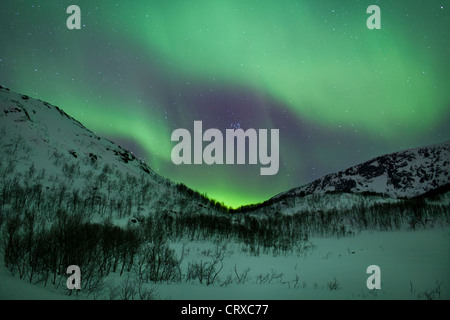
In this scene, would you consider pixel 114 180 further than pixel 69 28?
Yes

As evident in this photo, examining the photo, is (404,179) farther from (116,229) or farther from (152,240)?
(116,229)

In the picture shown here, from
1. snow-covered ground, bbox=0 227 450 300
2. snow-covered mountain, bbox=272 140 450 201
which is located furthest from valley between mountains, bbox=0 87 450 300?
snow-covered mountain, bbox=272 140 450 201

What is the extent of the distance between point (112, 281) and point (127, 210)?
1172cm

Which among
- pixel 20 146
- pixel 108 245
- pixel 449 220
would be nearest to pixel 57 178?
pixel 20 146

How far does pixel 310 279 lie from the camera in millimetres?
6289

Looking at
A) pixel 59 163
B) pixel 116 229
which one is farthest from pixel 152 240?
pixel 59 163

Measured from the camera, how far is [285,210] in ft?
121

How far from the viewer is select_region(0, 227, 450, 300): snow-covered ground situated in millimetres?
4238

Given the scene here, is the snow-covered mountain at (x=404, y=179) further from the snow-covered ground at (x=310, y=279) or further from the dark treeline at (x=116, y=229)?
the snow-covered ground at (x=310, y=279)

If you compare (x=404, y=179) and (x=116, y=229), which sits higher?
(x=404, y=179)

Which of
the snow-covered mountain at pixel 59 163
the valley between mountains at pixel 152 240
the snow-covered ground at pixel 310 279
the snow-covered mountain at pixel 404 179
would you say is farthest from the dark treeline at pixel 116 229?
the snow-covered mountain at pixel 404 179

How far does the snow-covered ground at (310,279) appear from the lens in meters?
4.24
